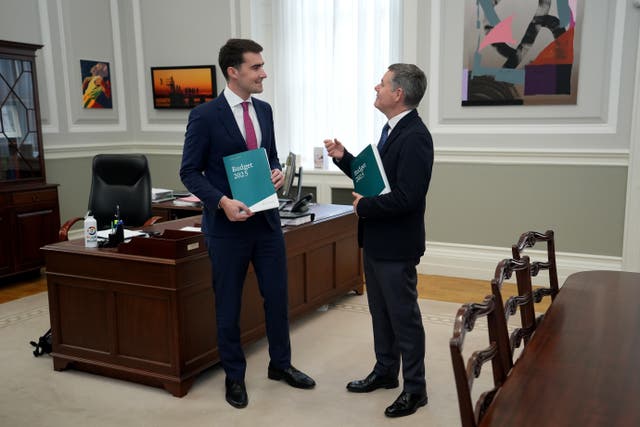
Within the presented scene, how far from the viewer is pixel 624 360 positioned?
1.52 m

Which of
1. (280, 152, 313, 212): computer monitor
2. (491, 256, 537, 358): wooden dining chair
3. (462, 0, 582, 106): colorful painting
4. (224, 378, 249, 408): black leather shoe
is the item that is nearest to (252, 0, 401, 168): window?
(462, 0, 582, 106): colorful painting

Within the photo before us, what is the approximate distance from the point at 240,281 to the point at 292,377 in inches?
24.0

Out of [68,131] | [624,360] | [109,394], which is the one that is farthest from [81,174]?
[624,360]

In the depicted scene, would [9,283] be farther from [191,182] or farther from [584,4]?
[584,4]

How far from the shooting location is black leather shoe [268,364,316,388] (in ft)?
9.90

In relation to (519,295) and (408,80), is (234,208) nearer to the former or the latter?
(408,80)

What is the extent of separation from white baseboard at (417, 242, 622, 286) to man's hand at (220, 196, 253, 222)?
2998 millimetres

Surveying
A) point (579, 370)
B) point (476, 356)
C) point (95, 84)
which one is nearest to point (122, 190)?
point (95, 84)

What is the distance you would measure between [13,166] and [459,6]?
4.09 meters

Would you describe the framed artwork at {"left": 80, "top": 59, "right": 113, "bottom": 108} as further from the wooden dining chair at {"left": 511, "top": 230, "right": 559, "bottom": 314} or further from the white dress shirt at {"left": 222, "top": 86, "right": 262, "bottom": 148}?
the wooden dining chair at {"left": 511, "top": 230, "right": 559, "bottom": 314}

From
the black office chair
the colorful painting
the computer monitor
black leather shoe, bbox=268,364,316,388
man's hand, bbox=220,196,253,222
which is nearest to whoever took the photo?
man's hand, bbox=220,196,253,222

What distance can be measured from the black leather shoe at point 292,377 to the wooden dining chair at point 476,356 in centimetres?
148

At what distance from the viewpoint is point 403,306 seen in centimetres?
263

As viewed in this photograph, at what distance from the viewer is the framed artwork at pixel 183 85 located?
6207 mm
